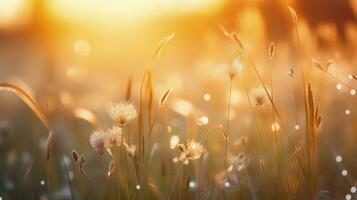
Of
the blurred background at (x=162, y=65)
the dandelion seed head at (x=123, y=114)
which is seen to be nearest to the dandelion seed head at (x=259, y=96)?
the blurred background at (x=162, y=65)

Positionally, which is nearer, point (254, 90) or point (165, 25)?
point (254, 90)

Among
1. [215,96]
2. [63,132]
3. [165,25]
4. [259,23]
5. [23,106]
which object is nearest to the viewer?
[259,23]

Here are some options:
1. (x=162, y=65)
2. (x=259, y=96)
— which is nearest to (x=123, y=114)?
(x=259, y=96)

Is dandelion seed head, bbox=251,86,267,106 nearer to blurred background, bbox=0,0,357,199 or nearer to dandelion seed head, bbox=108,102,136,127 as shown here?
blurred background, bbox=0,0,357,199

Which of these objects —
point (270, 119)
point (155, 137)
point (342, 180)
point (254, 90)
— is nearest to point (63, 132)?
point (155, 137)

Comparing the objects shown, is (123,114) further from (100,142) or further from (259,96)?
(259,96)

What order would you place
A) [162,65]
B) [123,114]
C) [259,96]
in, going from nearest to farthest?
[123,114] → [259,96] → [162,65]

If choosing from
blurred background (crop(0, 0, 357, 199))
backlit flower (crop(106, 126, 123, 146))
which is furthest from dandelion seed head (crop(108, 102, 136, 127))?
blurred background (crop(0, 0, 357, 199))

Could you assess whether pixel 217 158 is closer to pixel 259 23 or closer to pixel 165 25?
pixel 259 23
